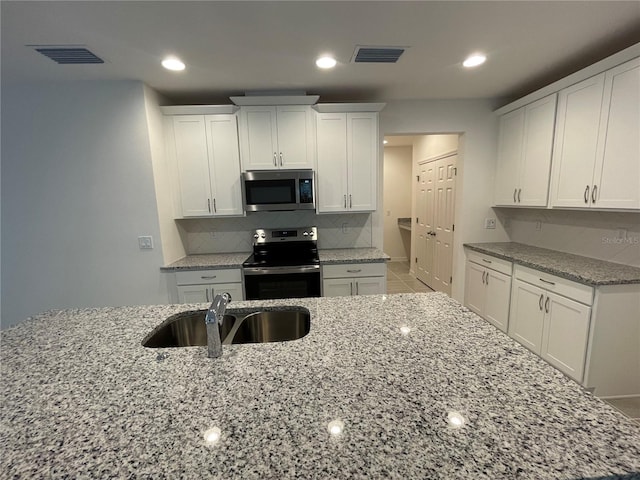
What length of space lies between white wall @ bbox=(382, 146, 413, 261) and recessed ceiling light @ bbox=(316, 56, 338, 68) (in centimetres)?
390

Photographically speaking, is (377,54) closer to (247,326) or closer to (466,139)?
(466,139)

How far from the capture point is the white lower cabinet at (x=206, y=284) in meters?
2.63

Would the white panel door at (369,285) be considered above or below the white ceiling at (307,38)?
below

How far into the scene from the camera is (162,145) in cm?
266

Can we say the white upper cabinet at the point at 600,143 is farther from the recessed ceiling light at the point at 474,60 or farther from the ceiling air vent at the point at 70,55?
the ceiling air vent at the point at 70,55

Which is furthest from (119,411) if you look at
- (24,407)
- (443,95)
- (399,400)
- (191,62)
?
(443,95)

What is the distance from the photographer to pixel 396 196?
5.91m

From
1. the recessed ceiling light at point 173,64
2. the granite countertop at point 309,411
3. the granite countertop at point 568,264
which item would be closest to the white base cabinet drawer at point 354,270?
the granite countertop at point 568,264

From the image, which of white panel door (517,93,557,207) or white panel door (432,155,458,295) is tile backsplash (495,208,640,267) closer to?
white panel door (517,93,557,207)

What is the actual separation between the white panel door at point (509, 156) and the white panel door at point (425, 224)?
106 centimetres

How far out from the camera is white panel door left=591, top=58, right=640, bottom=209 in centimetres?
179

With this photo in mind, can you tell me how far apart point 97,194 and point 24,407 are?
2302mm

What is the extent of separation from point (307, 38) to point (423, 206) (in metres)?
3.32

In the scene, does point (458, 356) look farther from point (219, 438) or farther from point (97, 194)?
point (97, 194)
